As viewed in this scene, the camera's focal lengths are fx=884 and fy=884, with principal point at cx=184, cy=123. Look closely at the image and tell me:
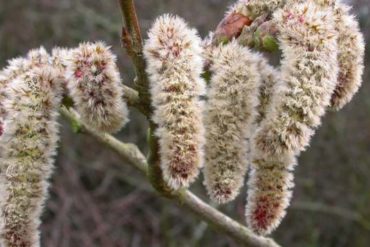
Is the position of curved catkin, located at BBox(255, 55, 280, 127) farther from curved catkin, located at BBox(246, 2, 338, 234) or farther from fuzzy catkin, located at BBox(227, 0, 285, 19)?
fuzzy catkin, located at BBox(227, 0, 285, 19)

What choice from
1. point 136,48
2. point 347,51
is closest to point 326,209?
point 347,51

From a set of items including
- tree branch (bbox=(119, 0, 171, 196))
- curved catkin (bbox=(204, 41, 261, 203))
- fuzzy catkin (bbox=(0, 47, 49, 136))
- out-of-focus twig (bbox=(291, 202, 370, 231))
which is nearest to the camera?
curved catkin (bbox=(204, 41, 261, 203))

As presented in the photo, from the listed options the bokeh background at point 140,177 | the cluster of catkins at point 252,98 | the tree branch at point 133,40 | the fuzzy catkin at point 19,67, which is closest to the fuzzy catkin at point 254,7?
the cluster of catkins at point 252,98

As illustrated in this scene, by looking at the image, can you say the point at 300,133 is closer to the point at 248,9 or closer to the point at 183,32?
the point at 183,32

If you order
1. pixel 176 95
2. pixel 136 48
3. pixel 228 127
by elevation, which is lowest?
pixel 228 127

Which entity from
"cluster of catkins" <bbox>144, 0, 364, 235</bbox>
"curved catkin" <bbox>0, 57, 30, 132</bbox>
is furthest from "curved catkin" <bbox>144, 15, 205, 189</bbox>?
"curved catkin" <bbox>0, 57, 30, 132</bbox>

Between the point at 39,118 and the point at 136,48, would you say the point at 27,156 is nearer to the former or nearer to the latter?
the point at 39,118

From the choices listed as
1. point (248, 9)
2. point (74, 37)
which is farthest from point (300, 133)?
point (74, 37)
